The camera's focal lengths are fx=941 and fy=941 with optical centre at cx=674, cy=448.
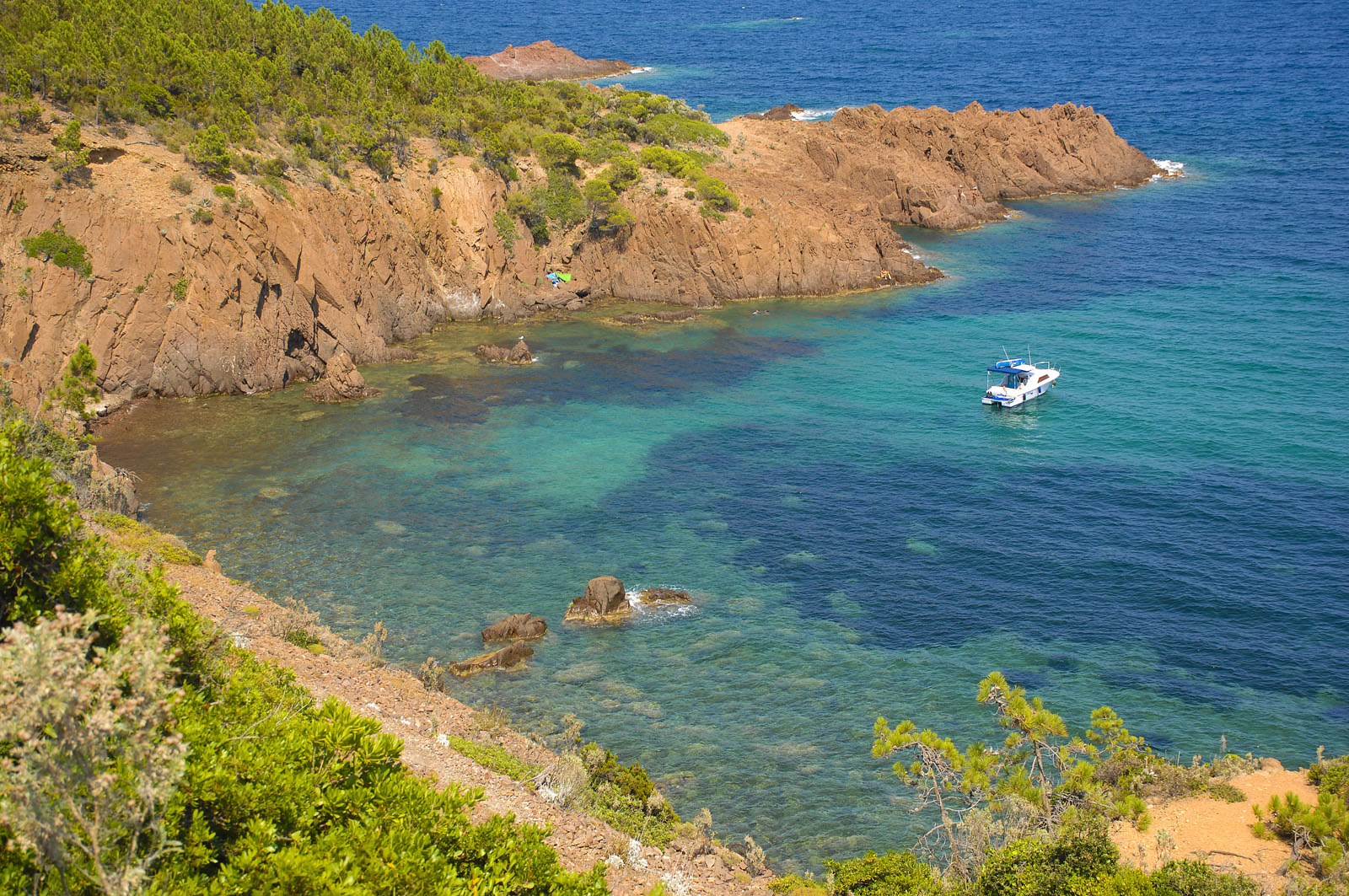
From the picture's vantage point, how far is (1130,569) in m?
41.0

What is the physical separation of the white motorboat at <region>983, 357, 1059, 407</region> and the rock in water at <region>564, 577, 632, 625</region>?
1250 inches

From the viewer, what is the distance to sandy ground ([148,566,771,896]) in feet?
70.9

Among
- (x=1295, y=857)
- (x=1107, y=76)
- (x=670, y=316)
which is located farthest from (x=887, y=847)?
(x=1107, y=76)

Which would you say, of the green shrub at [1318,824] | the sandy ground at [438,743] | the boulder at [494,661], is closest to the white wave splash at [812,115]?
the boulder at [494,661]

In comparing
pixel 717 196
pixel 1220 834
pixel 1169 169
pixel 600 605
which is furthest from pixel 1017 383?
pixel 1169 169

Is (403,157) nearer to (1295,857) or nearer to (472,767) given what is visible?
(472,767)

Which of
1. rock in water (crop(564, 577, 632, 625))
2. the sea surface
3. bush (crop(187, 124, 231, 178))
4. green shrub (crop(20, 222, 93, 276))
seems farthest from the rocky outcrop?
rock in water (crop(564, 577, 632, 625))

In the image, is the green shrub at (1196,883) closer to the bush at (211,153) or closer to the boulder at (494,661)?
the boulder at (494,661)

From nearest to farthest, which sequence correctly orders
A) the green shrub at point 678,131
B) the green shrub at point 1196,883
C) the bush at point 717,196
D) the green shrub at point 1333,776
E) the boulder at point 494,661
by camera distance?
the green shrub at point 1196,883 → the green shrub at point 1333,776 → the boulder at point 494,661 → the bush at point 717,196 → the green shrub at point 678,131

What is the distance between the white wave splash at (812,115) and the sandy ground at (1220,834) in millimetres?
122553

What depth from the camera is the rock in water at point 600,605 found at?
125 ft

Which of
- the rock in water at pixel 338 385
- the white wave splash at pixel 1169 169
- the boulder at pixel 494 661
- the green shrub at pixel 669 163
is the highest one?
the white wave splash at pixel 1169 169

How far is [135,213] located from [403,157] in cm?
2310

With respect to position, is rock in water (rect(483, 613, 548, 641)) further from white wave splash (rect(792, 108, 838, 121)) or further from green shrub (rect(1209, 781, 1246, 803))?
white wave splash (rect(792, 108, 838, 121))
